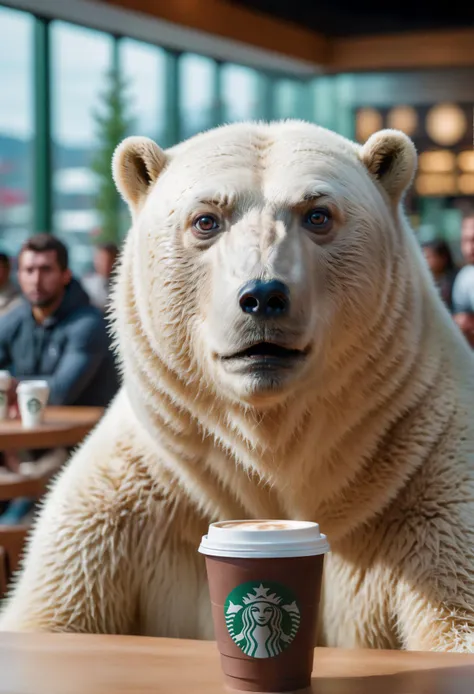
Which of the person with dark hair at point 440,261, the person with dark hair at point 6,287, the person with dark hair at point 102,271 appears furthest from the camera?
the person with dark hair at point 102,271

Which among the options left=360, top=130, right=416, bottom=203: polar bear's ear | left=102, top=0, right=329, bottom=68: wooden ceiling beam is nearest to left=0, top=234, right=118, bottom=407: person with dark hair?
left=360, top=130, right=416, bottom=203: polar bear's ear

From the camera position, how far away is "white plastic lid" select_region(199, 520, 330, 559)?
1.05m

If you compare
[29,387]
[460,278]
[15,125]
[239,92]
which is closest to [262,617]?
[29,387]

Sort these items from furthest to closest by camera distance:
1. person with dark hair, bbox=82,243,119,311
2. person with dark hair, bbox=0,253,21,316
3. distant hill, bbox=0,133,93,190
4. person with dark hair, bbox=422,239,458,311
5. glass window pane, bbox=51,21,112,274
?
glass window pane, bbox=51,21,112,274 < distant hill, bbox=0,133,93,190 < person with dark hair, bbox=82,243,119,311 < person with dark hair, bbox=422,239,458,311 < person with dark hair, bbox=0,253,21,316

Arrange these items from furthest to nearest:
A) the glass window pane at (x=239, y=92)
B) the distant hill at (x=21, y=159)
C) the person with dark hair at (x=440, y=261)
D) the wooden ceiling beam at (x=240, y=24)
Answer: the glass window pane at (x=239, y=92)
the wooden ceiling beam at (x=240, y=24)
the distant hill at (x=21, y=159)
the person with dark hair at (x=440, y=261)

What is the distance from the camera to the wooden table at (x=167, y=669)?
1.11 metres

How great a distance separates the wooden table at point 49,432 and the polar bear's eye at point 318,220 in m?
2.00

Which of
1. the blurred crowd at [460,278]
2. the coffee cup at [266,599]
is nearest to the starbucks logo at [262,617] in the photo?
the coffee cup at [266,599]

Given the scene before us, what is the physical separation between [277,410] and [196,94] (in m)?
10.7

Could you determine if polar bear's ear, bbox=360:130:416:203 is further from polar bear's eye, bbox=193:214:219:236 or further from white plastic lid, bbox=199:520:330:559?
white plastic lid, bbox=199:520:330:559

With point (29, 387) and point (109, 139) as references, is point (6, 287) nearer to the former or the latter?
point (29, 387)

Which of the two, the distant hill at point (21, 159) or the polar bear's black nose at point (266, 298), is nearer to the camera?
the polar bear's black nose at point (266, 298)

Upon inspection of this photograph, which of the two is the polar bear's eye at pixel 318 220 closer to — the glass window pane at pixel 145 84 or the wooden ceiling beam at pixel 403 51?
the glass window pane at pixel 145 84

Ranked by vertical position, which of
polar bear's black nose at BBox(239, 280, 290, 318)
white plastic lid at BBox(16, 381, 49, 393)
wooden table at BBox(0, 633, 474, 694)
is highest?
polar bear's black nose at BBox(239, 280, 290, 318)
